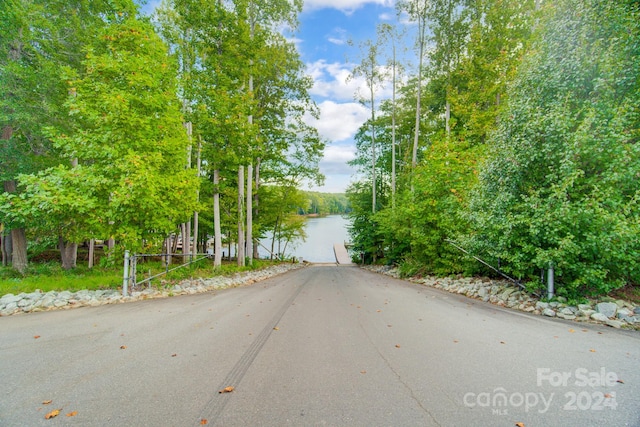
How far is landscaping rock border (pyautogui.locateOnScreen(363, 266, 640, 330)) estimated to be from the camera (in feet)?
15.8

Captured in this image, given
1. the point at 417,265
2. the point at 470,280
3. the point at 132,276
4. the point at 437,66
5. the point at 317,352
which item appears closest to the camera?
the point at 317,352

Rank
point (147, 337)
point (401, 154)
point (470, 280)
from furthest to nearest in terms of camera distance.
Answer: point (401, 154)
point (470, 280)
point (147, 337)

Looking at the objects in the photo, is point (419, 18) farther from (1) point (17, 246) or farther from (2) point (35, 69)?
(1) point (17, 246)

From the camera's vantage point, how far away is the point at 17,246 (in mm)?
9406

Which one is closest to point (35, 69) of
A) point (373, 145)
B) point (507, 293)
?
point (507, 293)

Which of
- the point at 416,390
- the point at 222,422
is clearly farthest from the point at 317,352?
the point at 222,422

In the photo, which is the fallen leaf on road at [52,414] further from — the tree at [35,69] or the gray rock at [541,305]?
the tree at [35,69]

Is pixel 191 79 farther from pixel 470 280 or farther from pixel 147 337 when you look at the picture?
pixel 470 280

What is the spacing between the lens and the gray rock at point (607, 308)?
16.1ft

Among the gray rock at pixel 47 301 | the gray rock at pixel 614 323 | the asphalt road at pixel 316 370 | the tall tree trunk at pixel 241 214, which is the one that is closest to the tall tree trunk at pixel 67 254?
the gray rock at pixel 47 301

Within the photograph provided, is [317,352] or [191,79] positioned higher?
[191,79]

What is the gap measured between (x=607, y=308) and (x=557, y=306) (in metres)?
0.69

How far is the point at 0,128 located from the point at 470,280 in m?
15.3

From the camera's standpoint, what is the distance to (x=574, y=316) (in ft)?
16.8
